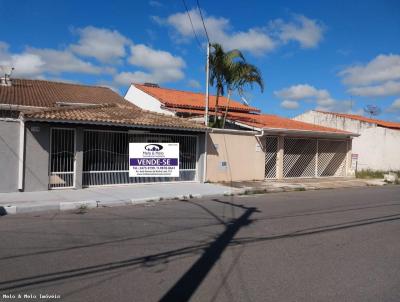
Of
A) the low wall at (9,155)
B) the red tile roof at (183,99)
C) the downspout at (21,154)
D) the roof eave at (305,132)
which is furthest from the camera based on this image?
the red tile roof at (183,99)

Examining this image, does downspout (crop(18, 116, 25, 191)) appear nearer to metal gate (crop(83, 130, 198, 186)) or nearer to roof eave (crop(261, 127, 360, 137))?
metal gate (crop(83, 130, 198, 186))

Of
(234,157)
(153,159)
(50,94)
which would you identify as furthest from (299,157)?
(50,94)

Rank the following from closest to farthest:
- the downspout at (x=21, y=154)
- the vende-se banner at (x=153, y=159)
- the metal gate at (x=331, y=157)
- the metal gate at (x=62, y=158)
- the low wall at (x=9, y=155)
Result: 1. the low wall at (x=9, y=155)
2. the downspout at (x=21, y=154)
3. the metal gate at (x=62, y=158)
4. the vende-se banner at (x=153, y=159)
5. the metal gate at (x=331, y=157)

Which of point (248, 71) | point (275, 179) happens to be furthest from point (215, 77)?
point (275, 179)

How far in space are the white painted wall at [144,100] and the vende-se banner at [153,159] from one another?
7957mm

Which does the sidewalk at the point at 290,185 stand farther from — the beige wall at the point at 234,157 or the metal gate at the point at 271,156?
the metal gate at the point at 271,156

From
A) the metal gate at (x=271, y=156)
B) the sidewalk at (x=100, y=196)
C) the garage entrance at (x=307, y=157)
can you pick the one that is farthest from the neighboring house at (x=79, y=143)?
the garage entrance at (x=307, y=157)

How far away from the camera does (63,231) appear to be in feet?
26.8

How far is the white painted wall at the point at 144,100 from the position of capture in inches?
1000

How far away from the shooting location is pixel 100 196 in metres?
12.9

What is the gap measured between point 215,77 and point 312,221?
1185 cm

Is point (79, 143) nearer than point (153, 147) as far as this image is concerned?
Yes

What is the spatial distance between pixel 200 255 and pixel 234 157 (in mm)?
12343

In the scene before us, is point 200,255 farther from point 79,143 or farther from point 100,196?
point 79,143
